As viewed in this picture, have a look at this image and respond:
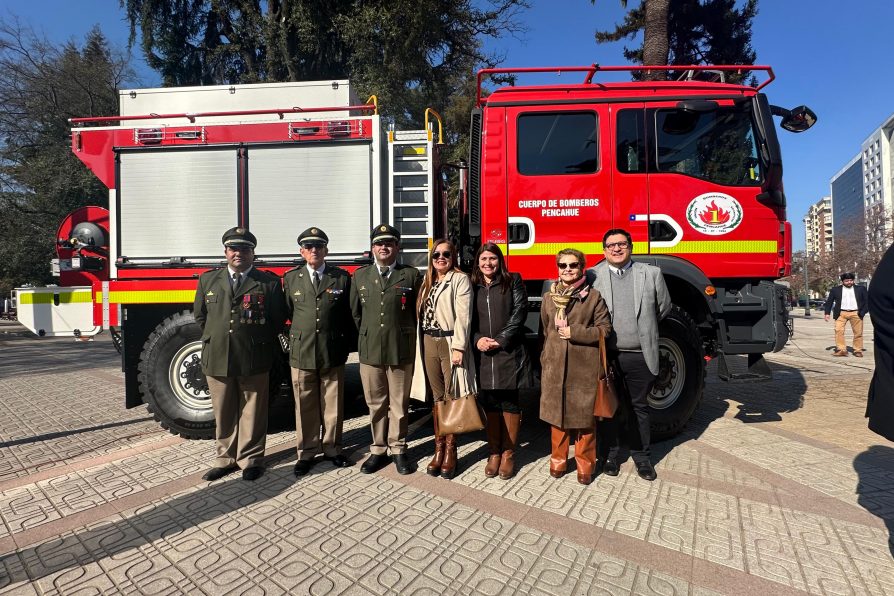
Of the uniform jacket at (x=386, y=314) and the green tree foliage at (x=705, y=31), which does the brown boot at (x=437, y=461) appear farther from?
the green tree foliage at (x=705, y=31)

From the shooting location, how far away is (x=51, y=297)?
469cm

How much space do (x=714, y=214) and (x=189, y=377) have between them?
16.0 ft

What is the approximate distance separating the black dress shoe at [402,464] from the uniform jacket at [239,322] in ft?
3.95

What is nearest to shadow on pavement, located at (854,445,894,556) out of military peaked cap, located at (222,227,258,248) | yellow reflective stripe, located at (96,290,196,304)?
military peaked cap, located at (222,227,258,248)

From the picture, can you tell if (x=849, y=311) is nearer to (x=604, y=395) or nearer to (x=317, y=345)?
(x=604, y=395)

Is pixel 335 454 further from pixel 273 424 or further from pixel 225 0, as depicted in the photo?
pixel 225 0

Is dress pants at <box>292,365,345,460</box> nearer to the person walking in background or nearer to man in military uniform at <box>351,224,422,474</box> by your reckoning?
man in military uniform at <box>351,224,422,474</box>

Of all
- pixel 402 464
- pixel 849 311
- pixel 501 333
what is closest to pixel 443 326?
pixel 501 333

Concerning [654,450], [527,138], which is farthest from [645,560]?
[527,138]

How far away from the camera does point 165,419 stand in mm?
4277

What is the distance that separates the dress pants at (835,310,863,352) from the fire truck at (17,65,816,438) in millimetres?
7375

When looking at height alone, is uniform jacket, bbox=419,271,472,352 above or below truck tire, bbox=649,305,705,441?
above

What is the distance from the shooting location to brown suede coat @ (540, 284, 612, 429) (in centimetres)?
328

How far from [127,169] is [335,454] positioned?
3225mm
